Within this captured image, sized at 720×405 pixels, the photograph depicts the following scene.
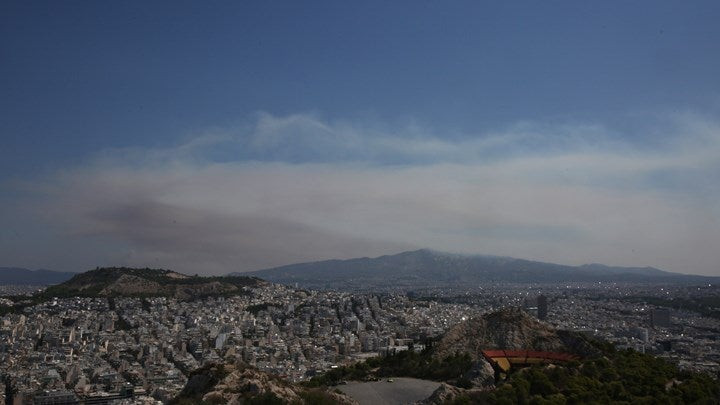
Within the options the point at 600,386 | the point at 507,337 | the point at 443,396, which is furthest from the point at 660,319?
the point at 443,396

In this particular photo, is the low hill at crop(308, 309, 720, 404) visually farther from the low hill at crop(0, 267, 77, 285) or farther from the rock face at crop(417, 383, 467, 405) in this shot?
the low hill at crop(0, 267, 77, 285)

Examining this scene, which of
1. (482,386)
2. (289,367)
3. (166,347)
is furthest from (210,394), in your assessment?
(166,347)

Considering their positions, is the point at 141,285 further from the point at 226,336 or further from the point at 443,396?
the point at 443,396

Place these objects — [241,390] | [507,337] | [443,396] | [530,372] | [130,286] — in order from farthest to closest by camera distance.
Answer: [130,286]
[507,337]
[530,372]
[443,396]
[241,390]

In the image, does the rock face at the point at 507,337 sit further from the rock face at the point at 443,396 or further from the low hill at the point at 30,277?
the low hill at the point at 30,277

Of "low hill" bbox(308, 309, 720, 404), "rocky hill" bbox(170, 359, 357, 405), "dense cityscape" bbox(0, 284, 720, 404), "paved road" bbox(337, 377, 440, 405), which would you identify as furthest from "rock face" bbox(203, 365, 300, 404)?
"dense cityscape" bbox(0, 284, 720, 404)

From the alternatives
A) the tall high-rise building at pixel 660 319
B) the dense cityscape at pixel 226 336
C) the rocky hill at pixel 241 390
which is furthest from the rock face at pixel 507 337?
the tall high-rise building at pixel 660 319
